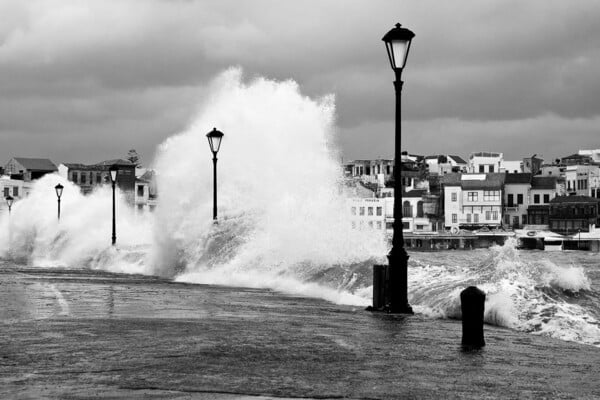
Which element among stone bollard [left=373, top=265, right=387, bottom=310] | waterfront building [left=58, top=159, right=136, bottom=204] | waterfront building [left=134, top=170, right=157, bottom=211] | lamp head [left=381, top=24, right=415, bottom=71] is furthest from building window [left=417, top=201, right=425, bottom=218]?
lamp head [left=381, top=24, right=415, bottom=71]

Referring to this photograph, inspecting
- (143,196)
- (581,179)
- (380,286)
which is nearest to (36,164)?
(143,196)

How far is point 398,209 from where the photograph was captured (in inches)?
719

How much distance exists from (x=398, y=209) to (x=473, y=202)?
167 m

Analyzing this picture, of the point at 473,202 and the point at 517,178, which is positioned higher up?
the point at 517,178

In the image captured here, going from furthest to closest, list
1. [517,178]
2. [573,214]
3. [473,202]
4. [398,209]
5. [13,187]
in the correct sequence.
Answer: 1. [517,178]
2. [473,202]
3. [573,214]
4. [13,187]
5. [398,209]

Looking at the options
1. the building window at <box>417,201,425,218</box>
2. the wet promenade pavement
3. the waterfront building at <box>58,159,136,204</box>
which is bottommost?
the wet promenade pavement

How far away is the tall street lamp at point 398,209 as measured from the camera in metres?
18.0

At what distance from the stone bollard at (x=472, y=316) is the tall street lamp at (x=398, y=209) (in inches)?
188

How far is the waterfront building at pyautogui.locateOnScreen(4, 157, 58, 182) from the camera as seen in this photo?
169625mm

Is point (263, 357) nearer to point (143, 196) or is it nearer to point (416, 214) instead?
point (143, 196)

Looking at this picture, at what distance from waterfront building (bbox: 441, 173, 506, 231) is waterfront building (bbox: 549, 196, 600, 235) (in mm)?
9396

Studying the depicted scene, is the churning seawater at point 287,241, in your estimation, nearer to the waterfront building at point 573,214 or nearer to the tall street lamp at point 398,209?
the tall street lamp at point 398,209

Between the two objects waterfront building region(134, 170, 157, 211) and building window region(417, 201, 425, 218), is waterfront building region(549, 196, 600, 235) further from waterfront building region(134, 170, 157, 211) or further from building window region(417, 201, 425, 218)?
waterfront building region(134, 170, 157, 211)

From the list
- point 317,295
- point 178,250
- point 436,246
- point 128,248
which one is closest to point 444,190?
point 436,246
